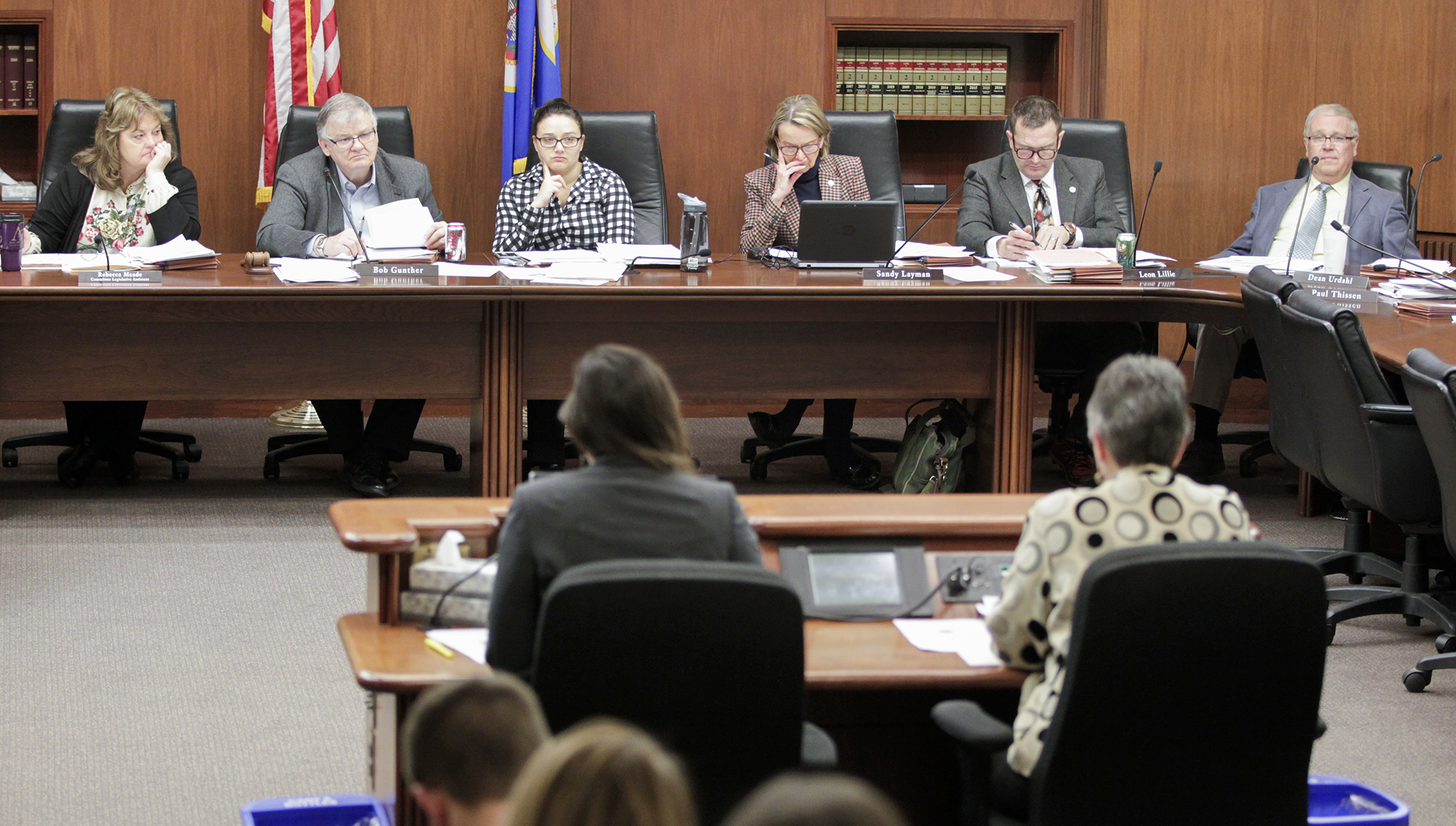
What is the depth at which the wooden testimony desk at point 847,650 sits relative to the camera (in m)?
2.02

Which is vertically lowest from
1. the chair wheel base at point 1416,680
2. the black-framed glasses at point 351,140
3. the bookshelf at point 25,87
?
the chair wheel base at point 1416,680

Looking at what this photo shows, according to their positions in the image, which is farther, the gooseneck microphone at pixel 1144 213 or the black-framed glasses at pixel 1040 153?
the black-framed glasses at pixel 1040 153

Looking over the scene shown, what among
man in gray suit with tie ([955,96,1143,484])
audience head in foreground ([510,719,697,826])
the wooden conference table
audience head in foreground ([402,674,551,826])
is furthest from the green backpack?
audience head in foreground ([510,719,697,826])

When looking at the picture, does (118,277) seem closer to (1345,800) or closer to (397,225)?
(397,225)

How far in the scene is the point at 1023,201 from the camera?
5.10m

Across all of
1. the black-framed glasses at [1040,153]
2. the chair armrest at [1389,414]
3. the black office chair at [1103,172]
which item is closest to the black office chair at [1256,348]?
the black office chair at [1103,172]

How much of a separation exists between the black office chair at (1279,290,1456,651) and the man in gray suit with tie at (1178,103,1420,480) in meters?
1.36

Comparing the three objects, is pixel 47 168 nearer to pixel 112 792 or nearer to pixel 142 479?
pixel 142 479

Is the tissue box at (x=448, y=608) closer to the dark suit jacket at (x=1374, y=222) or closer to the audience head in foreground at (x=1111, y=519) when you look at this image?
the audience head in foreground at (x=1111, y=519)

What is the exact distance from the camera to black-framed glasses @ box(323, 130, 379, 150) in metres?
4.65

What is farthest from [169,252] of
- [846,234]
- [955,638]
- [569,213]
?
[955,638]

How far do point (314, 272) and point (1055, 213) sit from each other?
7.71ft

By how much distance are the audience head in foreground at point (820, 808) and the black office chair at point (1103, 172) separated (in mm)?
4431

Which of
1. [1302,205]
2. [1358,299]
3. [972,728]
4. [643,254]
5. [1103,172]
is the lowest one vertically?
[972,728]
